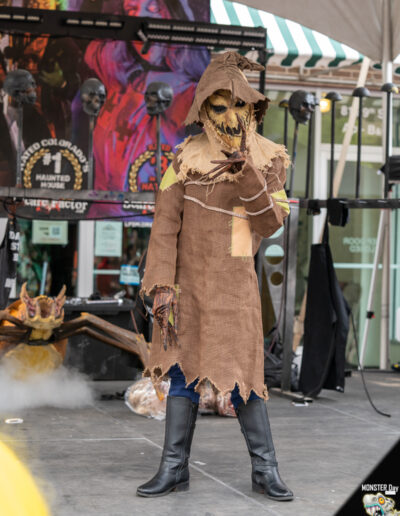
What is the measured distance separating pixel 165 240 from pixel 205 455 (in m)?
1.42

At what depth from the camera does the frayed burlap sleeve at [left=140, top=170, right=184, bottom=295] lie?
3.58 metres

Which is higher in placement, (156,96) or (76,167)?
(156,96)

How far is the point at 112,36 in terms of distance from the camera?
654 cm

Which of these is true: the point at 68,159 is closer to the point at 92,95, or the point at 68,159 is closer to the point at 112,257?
the point at 112,257

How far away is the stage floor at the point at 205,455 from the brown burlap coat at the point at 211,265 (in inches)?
20.6

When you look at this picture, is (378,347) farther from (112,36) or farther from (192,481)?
(192,481)

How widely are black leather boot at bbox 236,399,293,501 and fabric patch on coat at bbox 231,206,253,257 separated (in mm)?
693

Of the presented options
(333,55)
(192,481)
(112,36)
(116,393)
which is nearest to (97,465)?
(192,481)

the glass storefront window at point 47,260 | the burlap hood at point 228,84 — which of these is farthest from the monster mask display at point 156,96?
the burlap hood at point 228,84

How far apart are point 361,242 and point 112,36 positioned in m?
4.13

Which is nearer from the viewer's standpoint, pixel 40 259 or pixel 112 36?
pixel 112 36

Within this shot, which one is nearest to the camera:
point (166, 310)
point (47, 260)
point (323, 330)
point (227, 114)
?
point (166, 310)

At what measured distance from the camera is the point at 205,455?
14.4 feet

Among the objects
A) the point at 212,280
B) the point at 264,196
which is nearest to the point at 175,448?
the point at 212,280
